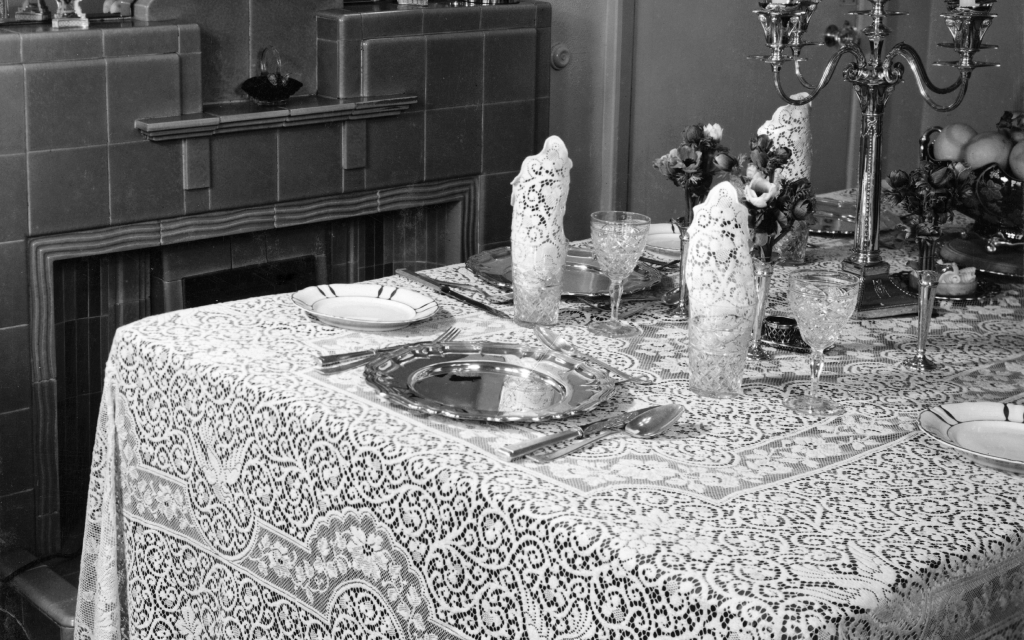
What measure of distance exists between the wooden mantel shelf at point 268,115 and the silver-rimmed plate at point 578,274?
1028 mm

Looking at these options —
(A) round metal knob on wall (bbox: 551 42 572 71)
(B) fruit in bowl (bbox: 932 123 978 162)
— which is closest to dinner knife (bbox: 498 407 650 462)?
(B) fruit in bowl (bbox: 932 123 978 162)

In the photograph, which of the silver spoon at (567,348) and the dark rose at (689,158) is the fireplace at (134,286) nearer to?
the silver spoon at (567,348)

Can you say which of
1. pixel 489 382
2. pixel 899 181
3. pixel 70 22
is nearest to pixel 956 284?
pixel 899 181

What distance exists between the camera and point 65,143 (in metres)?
2.65

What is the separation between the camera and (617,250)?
174 centimetres

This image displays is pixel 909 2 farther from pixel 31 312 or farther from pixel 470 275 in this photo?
pixel 31 312

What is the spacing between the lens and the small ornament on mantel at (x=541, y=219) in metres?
1.71

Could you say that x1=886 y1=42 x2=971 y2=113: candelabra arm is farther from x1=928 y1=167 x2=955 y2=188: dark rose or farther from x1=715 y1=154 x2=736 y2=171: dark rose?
x1=715 y1=154 x2=736 y2=171: dark rose

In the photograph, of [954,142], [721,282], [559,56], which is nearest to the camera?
[721,282]

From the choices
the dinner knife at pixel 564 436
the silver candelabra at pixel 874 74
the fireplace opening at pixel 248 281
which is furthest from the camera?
→ the fireplace opening at pixel 248 281

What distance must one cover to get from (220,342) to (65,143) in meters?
1.21

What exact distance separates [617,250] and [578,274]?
33 cm

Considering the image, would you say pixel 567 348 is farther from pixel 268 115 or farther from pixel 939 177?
pixel 268 115

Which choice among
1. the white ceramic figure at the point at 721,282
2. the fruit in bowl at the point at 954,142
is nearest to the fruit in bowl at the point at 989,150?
the fruit in bowl at the point at 954,142
